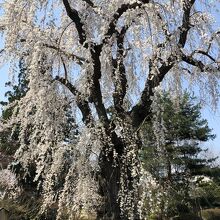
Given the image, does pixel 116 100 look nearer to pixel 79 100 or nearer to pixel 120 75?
pixel 120 75

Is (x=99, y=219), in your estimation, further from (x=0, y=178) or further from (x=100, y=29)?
(x=0, y=178)

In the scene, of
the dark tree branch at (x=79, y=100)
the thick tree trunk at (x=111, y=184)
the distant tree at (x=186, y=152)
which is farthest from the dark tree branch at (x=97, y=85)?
the distant tree at (x=186, y=152)

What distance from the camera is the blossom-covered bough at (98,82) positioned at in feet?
17.8

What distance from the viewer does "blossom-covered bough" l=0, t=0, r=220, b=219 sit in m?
5.42

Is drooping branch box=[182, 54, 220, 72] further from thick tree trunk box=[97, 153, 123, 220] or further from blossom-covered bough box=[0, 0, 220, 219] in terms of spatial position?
thick tree trunk box=[97, 153, 123, 220]

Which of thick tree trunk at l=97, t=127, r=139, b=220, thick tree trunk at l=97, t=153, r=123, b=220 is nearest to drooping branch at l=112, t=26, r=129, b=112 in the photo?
thick tree trunk at l=97, t=127, r=139, b=220

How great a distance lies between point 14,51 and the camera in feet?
18.3

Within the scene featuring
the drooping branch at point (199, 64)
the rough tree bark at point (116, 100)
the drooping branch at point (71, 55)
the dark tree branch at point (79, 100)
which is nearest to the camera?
the rough tree bark at point (116, 100)

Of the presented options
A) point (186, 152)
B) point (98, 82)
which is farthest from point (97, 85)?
point (186, 152)

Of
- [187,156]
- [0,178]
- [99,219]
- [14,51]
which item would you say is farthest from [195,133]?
[14,51]

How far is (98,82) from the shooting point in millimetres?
5809

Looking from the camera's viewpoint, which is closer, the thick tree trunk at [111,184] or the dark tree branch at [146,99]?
the thick tree trunk at [111,184]

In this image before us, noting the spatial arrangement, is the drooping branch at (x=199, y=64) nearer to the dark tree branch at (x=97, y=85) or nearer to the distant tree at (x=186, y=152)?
the dark tree branch at (x=97, y=85)

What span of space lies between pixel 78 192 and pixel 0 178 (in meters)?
8.49
